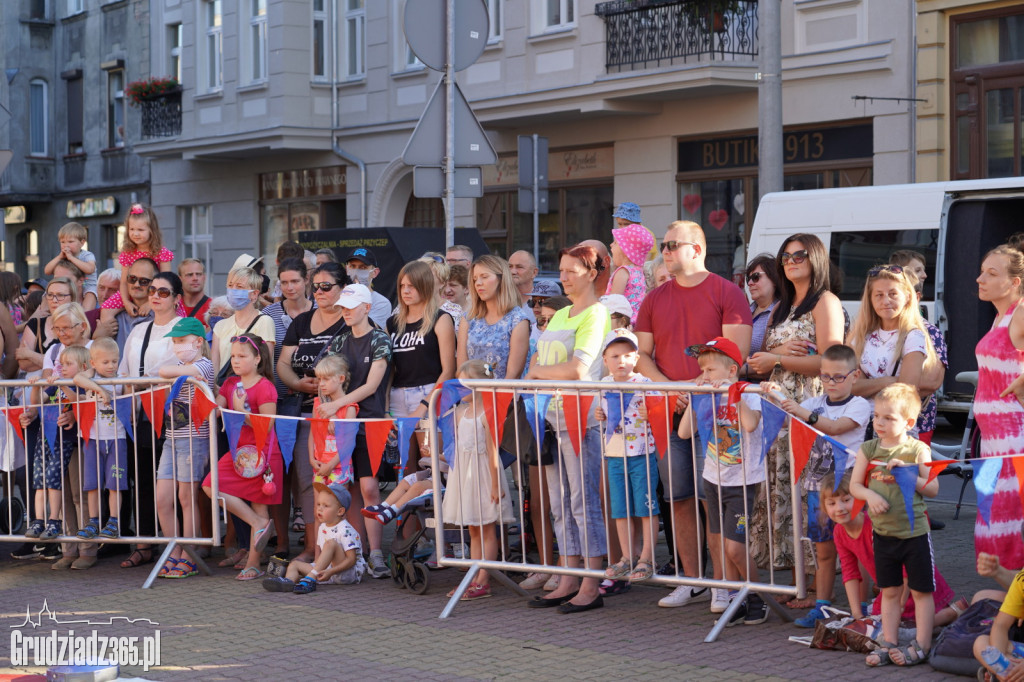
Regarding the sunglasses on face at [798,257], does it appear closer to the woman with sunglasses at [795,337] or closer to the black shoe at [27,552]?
the woman with sunglasses at [795,337]

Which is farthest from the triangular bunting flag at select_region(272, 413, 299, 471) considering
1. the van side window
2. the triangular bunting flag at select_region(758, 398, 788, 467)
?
the van side window

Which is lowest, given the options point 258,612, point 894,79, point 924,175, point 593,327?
point 258,612

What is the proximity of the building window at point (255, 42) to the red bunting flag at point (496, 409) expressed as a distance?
73.3 ft

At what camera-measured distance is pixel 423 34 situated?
34.9 ft

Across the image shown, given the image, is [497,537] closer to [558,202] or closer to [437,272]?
[437,272]

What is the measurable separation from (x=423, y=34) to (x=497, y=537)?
4155 mm

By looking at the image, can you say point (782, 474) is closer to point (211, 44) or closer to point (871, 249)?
point (871, 249)

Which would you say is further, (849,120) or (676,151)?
(676,151)

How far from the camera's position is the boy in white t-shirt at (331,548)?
27.3 ft

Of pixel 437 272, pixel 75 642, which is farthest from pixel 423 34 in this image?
pixel 75 642

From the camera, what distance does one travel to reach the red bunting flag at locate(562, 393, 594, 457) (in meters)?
7.44

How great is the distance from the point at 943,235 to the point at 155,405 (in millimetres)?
8220

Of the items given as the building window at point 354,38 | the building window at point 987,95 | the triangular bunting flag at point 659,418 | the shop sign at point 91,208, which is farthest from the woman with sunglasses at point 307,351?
the shop sign at point 91,208

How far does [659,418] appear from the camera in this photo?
7172mm
